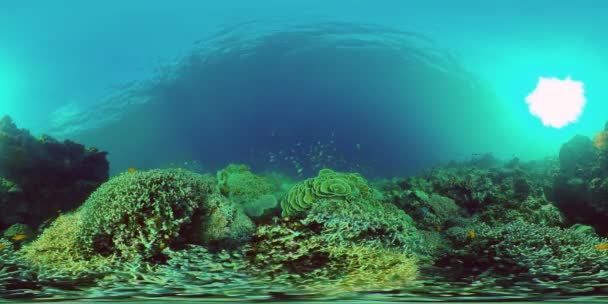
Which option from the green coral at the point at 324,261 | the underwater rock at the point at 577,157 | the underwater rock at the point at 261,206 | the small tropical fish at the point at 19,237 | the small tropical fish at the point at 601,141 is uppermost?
the small tropical fish at the point at 601,141

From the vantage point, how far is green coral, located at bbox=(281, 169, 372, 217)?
20.5ft

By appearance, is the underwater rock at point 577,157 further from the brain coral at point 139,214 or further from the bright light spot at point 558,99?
the bright light spot at point 558,99

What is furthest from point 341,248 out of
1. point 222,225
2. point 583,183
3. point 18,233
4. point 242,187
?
point 583,183

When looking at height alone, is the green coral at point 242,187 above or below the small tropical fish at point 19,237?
above

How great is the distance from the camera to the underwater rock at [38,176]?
7.56 meters

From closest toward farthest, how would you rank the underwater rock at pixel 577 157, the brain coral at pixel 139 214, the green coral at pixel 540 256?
the green coral at pixel 540 256, the brain coral at pixel 139 214, the underwater rock at pixel 577 157

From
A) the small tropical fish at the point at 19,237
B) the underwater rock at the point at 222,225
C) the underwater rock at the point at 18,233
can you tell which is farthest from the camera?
the underwater rock at the point at 18,233

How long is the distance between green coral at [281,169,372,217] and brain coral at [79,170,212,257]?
1.67 m

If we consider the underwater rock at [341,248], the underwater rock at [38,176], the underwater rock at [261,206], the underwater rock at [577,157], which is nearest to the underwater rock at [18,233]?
the underwater rock at [38,176]

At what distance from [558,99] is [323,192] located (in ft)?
128

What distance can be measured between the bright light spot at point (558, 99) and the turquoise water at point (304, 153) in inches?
16.9

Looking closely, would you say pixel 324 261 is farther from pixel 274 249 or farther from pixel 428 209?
pixel 428 209

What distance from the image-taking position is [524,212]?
821 centimetres

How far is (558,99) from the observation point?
3544cm
